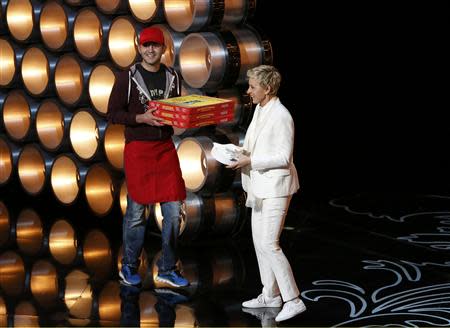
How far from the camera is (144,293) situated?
6156mm

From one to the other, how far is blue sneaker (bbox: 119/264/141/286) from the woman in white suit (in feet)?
3.23

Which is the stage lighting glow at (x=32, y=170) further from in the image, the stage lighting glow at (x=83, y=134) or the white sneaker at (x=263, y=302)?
the white sneaker at (x=263, y=302)

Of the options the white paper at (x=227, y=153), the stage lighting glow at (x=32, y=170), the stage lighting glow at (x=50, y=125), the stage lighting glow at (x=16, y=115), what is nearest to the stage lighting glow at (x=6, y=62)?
the stage lighting glow at (x=16, y=115)

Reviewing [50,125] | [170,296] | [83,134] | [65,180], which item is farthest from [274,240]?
[50,125]

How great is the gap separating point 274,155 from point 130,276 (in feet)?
4.59

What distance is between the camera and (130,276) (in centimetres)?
631

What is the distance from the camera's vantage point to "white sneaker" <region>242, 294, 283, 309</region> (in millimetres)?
5746

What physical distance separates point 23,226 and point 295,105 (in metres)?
3.07

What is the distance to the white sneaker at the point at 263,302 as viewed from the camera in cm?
575

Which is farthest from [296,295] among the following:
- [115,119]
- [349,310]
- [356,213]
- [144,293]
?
[356,213]

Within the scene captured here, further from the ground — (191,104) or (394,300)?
(191,104)

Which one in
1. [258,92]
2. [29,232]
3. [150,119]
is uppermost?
[258,92]

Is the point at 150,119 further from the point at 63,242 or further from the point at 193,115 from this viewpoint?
the point at 63,242

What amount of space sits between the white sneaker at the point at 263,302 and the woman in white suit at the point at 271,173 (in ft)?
0.55
